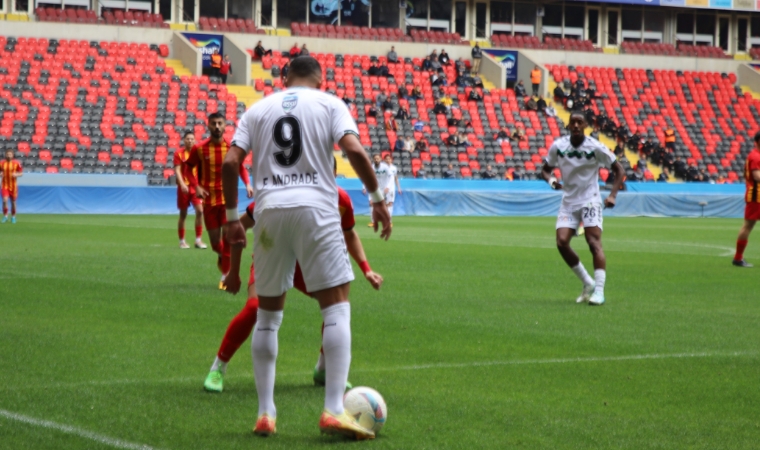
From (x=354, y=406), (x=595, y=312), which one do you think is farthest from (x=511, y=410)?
(x=595, y=312)

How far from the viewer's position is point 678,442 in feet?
16.3

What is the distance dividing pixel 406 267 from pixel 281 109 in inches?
396

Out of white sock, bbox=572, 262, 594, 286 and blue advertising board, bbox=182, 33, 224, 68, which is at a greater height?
blue advertising board, bbox=182, 33, 224, 68

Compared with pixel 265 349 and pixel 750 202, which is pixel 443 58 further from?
pixel 265 349

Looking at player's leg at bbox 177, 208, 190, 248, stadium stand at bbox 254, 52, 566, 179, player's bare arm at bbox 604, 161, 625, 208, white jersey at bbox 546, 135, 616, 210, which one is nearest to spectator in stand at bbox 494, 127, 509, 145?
stadium stand at bbox 254, 52, 566, 179

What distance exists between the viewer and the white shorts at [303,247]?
5020 mm

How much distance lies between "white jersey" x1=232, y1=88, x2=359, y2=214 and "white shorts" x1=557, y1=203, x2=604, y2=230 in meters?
6.69

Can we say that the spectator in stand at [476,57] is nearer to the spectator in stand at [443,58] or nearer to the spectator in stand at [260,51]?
the spectator in stand at [443,58]

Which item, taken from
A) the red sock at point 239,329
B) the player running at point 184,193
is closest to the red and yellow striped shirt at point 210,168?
the player running at point 184,193

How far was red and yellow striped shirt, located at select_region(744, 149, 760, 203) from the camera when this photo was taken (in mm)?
16078

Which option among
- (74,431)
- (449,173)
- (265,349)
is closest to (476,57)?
(449,173)

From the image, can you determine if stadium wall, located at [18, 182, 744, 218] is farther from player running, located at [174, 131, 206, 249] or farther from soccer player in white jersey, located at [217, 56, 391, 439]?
soccer player in white jersey, located at [217, 56, 391, 439]

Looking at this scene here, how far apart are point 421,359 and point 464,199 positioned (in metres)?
30.6

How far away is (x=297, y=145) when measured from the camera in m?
5.07
